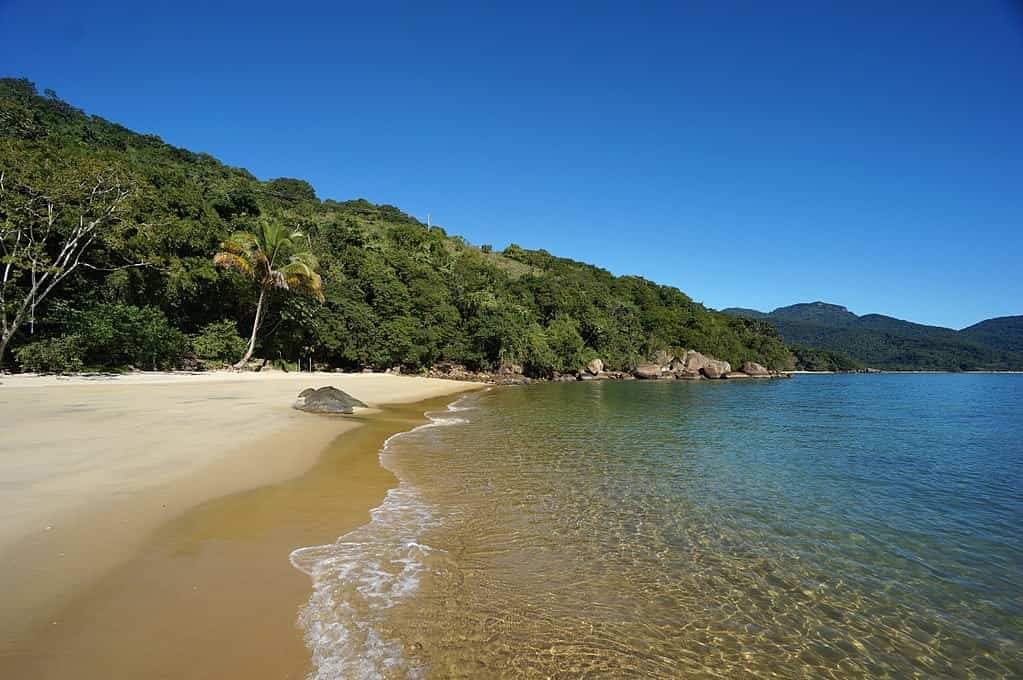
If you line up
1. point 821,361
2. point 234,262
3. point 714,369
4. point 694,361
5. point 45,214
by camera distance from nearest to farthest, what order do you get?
1. point 45,214
2. point 234,262
3. point 714,369
4. point 694,361
5. point 821,361

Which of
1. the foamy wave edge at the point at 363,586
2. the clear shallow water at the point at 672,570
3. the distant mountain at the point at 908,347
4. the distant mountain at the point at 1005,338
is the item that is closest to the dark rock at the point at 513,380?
the clear shallow water at the point at 672,570

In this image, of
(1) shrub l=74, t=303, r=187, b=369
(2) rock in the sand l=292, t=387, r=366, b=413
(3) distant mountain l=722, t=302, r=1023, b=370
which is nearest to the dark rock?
(1) shrub l=74, t=303, r=187, b=369

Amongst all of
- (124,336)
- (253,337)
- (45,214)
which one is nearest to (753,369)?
(253,337)

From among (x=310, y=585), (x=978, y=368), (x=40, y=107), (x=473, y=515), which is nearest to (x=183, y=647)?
(x=310, y=585)

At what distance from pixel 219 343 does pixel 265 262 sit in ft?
19.5

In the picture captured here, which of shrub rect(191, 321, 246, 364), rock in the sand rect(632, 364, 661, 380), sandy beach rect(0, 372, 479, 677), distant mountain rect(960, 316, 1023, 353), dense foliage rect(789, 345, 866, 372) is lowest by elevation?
sandy beach rect(0, 372, 479, 677)

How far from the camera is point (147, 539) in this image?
215 inches

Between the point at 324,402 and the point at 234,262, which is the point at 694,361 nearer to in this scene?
the point at 234,262

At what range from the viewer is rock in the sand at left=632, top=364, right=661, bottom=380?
219ft

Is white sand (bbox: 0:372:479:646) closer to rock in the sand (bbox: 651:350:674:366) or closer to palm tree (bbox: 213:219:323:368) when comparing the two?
palm tree (bbox: 213:219:323:368)

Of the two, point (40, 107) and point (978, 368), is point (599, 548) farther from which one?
point (978, 368)

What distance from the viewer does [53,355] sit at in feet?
66.7

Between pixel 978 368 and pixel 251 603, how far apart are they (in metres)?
201

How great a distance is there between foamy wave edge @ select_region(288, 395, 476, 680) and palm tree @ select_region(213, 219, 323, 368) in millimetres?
27414
